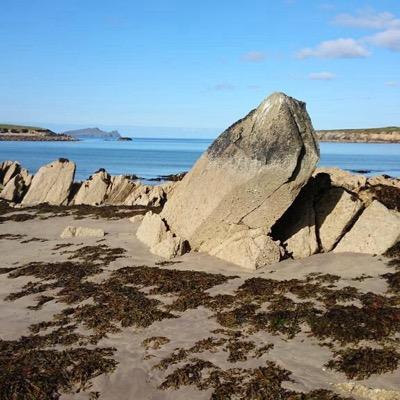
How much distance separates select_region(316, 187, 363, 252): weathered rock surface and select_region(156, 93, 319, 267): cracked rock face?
138 centimetres

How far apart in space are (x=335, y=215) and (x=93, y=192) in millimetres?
19208

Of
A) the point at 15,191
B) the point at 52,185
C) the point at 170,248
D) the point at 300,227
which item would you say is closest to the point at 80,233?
the point at 170,248

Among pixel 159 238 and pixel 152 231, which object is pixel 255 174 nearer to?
pixel 159 238

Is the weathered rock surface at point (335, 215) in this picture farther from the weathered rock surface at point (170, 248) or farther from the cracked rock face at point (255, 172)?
the weathered rock surface at point (170, 248)

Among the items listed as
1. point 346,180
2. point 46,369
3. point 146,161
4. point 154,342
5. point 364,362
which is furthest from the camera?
point 146,161

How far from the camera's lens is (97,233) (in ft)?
58.3

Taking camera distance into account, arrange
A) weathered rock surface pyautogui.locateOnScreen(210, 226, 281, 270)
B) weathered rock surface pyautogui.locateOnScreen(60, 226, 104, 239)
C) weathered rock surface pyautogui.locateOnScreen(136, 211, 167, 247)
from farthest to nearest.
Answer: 1. weathered rock surface pyautogui.locateOnScreen(60, 226, 104, 239)
2. weathered rock surface pyautogui.locateOnScreen(136, 211, 167, 247)
3. weathered rock surface pyautogui.locateOnScreen(210, 226, 281, 270)

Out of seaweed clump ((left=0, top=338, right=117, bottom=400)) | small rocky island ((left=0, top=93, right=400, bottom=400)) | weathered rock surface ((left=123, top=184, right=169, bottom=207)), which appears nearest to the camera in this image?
seaweed clump ((left=0, top=338, right=117, bottom=400))

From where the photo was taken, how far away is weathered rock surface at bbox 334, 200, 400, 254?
43.9 ft

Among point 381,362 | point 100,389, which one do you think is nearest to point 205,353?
point 100,389

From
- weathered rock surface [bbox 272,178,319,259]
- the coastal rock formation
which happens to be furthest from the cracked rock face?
the coastal rock formation

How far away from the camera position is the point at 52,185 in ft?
103

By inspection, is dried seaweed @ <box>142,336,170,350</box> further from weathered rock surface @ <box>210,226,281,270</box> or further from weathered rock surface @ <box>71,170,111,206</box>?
weathered rock surface @ <box>71,170,111,206</box>

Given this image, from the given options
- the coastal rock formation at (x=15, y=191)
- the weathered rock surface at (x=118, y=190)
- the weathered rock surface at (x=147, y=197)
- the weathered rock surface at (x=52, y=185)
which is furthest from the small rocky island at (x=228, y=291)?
the coastal rock formation at (x=15, y=191)
